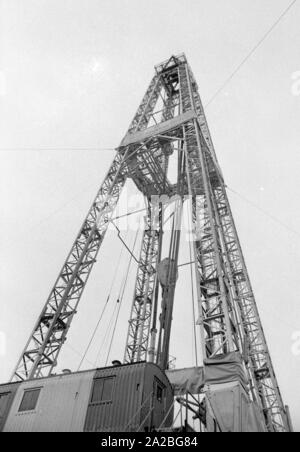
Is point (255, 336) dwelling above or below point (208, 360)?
above

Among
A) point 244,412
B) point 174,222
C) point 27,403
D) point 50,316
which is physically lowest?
point 244,412

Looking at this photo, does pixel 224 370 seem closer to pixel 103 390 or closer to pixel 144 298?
pixel 103 390

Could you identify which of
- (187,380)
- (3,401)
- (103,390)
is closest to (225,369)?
(187,380)

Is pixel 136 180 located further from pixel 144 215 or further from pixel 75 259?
pixel 75 259

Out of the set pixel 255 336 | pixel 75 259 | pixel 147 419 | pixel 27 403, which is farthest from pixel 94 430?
pixel 255 336

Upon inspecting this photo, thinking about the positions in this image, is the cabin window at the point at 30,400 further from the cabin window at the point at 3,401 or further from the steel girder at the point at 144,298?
the steel girder at the point at 144,298
